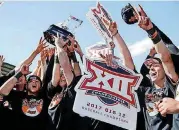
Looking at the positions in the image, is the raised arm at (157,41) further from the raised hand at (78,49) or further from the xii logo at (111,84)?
the raised hand at (78,49)

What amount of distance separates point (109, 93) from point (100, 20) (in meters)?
0.96

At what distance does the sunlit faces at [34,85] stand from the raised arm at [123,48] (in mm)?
1351

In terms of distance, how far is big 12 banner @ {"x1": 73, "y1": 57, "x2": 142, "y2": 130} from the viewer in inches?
155

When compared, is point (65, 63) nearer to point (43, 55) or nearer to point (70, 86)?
point (70, 86)

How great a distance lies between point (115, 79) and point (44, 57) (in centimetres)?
190

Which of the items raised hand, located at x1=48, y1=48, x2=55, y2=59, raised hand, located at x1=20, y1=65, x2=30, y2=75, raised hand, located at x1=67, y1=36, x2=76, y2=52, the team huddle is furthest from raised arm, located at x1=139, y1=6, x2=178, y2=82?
raised hand, located at x1=48, y1=48, x2=55, y2=59

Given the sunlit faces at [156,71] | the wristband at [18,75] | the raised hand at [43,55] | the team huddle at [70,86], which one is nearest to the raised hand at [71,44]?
the team huddle at [70,86]

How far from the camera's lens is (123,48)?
4.25 meters

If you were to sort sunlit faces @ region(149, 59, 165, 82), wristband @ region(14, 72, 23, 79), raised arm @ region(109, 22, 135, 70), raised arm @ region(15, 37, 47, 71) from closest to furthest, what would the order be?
sunlit faces @ region(149, 59, 165, 82)
raised arm @ region(109, 22, 135, 70)
wristband @ region(14, 72, 23, 79)
raised arm @ region(15, 37, 47, 71)

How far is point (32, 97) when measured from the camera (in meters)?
4.79

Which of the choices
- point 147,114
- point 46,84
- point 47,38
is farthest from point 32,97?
point 147,114

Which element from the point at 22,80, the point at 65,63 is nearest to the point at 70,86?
the point at 65,63

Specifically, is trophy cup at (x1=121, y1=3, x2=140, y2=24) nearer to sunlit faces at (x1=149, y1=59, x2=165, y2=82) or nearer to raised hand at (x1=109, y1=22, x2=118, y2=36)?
raised hand at (x1=109, y1=22, x2=118, y2=36)

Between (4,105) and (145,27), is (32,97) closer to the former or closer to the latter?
(4,105)
